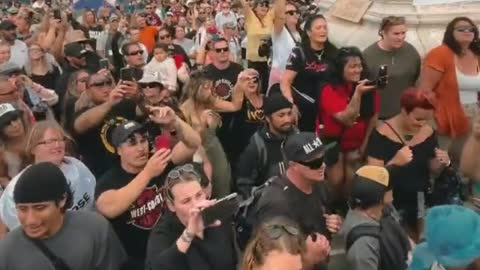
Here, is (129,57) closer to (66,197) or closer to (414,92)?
(414,92)

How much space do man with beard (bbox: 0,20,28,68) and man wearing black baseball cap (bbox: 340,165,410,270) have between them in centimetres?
533

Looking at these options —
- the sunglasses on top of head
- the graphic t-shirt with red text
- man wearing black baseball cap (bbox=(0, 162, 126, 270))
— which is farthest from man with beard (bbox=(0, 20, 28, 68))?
man wearing black baseball cap (bbox=(0, 162, 126, 270))

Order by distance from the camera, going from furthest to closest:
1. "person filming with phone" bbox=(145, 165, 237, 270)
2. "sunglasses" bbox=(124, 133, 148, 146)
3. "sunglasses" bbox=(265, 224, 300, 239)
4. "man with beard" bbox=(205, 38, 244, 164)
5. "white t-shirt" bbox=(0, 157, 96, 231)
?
1. "man with beard" bbox=(205, 38, 244, 164)
2. "sunglasses" bbox=(124, 133, 148, 146)
3. "white t-shirt" bbox=(0, 157, 96, 231)
4. "person filming with phone" bbox=(145, 165, 237, 270)
5. "sunglasses" bbox=(265, 224, 300, 239)

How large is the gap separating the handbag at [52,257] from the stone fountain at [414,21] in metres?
4.35

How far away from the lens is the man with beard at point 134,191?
4.39 metres

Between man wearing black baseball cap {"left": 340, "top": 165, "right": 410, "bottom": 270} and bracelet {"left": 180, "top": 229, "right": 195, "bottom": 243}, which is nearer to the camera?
bracelet {"left": 180, "top": 229, "right": 195, "bottom": 243}

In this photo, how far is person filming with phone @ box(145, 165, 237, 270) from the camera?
3682 mm

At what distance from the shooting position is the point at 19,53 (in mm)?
8766

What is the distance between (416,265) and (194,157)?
2.19m

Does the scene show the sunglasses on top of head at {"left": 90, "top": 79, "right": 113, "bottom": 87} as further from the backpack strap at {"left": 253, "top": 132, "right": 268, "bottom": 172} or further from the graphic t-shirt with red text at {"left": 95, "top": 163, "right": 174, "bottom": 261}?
the graphic t-shirt with red text at {"left": 95, "top": 163, "right": 174, "bottom": 261}

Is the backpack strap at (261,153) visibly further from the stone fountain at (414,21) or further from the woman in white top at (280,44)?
the stone fountain at (414,21)

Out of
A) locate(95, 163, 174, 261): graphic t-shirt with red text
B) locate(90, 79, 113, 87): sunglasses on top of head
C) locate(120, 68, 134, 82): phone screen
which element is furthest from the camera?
locate(120, 68, 134, 82): phone screen

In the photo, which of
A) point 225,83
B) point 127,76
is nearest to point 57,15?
point 225,83

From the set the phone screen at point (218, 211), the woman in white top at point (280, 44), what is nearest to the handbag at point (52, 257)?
the phone screen at point (218, 211)
